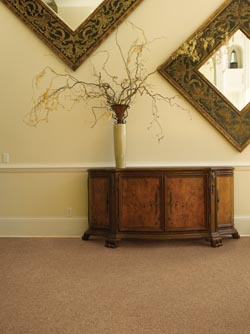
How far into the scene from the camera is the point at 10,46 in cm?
427

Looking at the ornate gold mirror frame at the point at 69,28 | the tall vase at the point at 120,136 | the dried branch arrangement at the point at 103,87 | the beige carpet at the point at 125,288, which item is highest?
the ornate gold mirror frame at the point at 69,28

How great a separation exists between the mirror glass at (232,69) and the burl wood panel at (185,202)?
3.68 feet

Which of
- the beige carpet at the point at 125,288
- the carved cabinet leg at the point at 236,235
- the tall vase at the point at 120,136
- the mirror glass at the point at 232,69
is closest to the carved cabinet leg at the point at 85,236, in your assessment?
the beige carpet at the point at 125,288

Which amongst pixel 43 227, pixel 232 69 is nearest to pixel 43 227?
pixel 43 227

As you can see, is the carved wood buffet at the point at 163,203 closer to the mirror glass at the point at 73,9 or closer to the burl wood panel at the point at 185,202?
the burl wood panel at the point at 185,202

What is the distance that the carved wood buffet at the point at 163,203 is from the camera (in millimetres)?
3770

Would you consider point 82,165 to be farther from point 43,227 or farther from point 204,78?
point 204,78

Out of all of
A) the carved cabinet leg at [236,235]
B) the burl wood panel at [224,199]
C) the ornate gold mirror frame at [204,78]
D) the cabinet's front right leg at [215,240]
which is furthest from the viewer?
the ornate gold mirror frame at [204,78]

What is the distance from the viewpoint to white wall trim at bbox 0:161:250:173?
424cm

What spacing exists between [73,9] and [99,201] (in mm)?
2184

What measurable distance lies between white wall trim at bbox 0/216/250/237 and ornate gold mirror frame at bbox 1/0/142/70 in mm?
1763

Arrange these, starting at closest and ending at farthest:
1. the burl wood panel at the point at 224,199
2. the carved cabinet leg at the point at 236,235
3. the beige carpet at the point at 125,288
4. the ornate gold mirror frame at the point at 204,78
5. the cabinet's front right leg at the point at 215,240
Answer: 1. the beige carpet at the point at 125,288
2. the cabinet's front right leg at the point at 215,240
3. the burl wood panel at the point at 224,199
4. the carved cabinet leg at the point at 236,235
5. the ornate gold mirror frame at the point at 204,78

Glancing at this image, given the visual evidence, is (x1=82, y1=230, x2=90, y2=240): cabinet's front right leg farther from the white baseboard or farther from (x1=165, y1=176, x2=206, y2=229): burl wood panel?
(x1=165, y1=176, x2=206, y2=229): burl wood panel

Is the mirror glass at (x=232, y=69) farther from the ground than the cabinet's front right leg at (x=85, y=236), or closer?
farther from the ground
